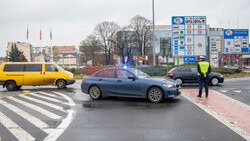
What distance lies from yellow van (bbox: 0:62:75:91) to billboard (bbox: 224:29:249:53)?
Answer: 20.8 m

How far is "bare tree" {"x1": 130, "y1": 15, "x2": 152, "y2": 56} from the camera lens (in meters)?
51.4

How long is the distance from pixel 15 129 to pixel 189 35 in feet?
62.6

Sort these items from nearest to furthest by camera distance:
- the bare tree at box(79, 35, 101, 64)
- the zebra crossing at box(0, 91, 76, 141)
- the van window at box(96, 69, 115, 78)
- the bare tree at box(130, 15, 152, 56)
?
1. the zebra crossing at box(0, 91, 76, 141)
2. the van window at box(96, 69, 115, 78)
3. the bare tree at box(130, 15, 152, 56)
4. the bare tree at box(79, 35, 101, 64)

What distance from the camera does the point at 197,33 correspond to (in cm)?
2164

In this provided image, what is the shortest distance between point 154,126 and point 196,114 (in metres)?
1.89

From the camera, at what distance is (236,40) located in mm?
26734

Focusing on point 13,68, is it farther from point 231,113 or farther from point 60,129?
point 231,113

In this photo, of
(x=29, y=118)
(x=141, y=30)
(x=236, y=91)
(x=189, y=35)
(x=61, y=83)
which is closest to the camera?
(x=29, y=118)

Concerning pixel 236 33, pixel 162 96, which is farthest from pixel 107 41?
pixel 162 96

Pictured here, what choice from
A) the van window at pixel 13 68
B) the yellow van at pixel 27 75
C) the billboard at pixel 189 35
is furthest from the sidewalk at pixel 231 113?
the billboard at pixel 189 35

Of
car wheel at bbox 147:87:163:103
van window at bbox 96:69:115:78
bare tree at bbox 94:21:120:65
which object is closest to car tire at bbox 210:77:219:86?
car wheel at bbox 147:87:163:103

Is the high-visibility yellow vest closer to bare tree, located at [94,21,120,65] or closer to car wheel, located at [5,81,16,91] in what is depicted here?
car wheel, located at [5,81,16,91]

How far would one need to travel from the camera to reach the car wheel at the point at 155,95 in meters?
8.61

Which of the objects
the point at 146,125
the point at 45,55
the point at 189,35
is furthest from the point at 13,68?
the point at 45,55
